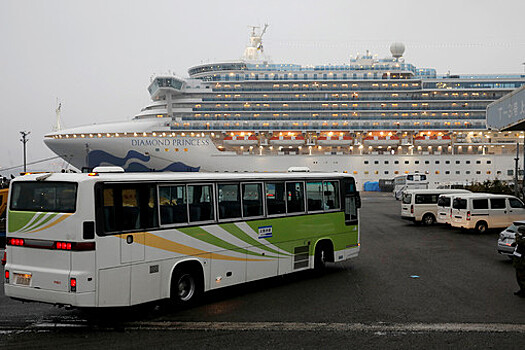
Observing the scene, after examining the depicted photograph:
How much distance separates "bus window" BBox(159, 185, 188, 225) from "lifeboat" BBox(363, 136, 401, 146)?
48642 mm

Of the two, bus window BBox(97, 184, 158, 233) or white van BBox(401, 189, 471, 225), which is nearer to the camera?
bus window BBox(97, 184, 158, 233)

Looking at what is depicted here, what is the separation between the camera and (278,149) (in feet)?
178

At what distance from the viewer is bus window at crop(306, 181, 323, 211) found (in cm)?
1080

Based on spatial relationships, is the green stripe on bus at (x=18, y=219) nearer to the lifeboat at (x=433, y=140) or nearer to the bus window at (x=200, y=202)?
the bus window at (x=200, y=202)

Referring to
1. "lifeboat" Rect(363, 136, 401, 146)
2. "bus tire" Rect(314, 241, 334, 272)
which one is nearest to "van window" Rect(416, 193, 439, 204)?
"bus tire" Rect(314, 241, 334, 272)

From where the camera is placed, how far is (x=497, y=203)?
739 inches

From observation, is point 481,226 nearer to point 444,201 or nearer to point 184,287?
point 444,201

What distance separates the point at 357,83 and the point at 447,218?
38.3m

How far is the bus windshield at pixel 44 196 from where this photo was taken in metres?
6.85

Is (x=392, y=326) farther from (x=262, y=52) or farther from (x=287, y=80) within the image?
(x=262, y=52)

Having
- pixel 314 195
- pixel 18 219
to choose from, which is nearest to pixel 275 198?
pixel 314 195

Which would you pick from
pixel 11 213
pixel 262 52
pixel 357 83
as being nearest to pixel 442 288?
pixel 11 213

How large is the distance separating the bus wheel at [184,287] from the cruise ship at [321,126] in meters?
43.2

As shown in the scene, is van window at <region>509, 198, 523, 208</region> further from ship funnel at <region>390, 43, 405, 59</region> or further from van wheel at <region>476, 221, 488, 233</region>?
ship funnel at <region>390, 43, 405, 59</region>
